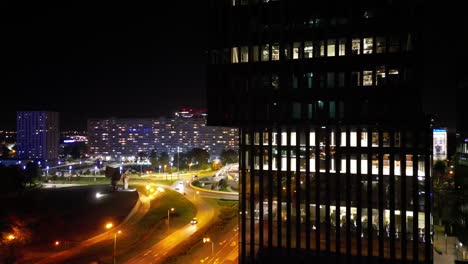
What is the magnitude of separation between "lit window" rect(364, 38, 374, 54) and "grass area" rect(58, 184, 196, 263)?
144ft

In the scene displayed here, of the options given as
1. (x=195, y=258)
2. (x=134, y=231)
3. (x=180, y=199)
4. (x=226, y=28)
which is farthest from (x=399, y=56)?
(x=180, y=199)

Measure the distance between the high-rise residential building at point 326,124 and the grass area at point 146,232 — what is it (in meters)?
22.9

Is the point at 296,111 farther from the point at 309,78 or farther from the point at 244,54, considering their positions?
the point at 244,54

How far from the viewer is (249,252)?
46.7m

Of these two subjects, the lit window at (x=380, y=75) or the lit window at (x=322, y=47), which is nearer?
the lit window at (x=380, y=75)

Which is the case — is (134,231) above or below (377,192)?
below

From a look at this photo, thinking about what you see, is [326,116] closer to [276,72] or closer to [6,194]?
[276,72]

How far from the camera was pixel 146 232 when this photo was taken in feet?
233

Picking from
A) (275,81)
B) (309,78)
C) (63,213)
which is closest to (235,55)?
(275,81)

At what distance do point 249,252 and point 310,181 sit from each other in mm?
11921

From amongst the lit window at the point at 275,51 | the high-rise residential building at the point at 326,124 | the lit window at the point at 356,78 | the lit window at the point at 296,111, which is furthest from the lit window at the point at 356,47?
the lit window at the point at 275,51

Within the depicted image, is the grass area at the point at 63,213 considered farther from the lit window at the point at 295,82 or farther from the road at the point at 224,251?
the lit window at the point at 295,82

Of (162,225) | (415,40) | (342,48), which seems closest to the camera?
(415,40)

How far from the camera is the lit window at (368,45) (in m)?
41.6
